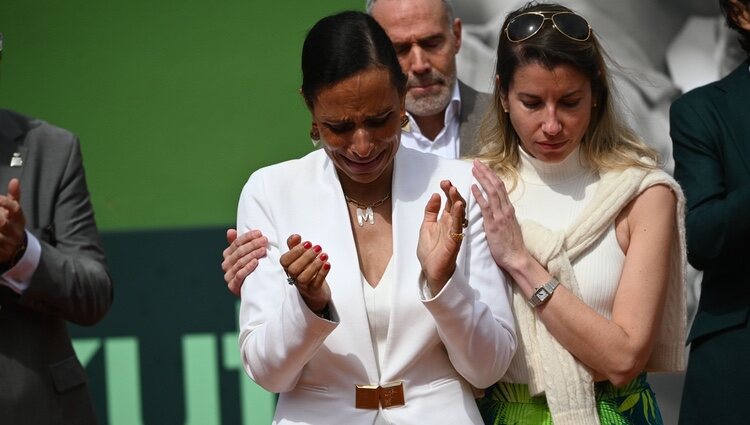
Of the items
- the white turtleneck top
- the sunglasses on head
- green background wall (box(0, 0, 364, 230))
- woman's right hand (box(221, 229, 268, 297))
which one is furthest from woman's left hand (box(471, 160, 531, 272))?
green background wall (box(0, 0, 364, 230))

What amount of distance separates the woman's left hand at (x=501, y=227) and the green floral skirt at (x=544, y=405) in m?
0.32

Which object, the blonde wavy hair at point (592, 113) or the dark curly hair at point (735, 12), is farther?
the dark curly hair at point (735, 12)

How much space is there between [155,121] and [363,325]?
8.91 ft

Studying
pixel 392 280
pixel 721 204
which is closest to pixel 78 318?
pixel 392 280

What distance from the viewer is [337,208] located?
2953mm

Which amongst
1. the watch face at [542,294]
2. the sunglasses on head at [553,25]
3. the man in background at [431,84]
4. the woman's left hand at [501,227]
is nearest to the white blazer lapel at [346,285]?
the woman's left hand at [501,227]

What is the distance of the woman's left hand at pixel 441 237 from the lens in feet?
8.85

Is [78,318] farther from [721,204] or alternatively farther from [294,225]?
[721,204]

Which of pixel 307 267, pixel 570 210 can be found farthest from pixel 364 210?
pixel 570 210

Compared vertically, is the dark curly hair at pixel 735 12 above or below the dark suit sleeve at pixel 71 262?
above

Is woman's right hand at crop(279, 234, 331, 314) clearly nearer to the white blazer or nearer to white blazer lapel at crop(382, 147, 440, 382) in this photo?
the white blazer

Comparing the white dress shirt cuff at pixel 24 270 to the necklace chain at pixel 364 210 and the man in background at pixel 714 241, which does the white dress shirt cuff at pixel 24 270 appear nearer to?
the necklace chain at pixel 364 210

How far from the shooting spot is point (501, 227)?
2.96 m

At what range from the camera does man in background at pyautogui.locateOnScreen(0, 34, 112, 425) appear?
125 inches
